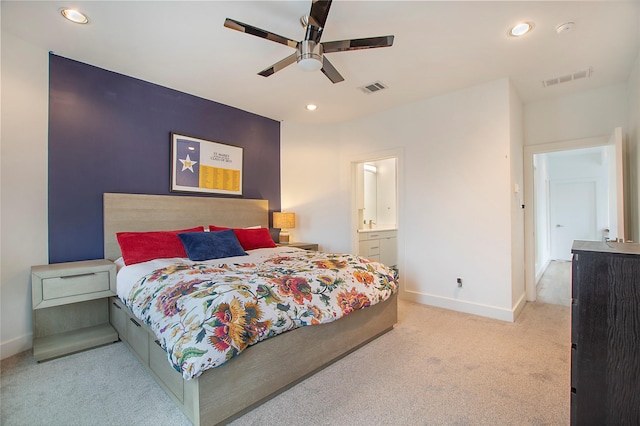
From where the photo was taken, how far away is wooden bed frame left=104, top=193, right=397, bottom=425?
1.59 metres

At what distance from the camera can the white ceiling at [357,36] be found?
213cm

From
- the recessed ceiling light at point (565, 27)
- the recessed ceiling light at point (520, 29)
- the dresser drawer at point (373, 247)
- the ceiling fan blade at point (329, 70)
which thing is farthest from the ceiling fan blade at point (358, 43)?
the dresser drawer at point (373, 247)

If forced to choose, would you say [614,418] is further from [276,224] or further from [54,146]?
[54,146]

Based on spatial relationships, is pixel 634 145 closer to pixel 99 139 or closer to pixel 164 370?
pixel 164 370

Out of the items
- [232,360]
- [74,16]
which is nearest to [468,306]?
[232,360]

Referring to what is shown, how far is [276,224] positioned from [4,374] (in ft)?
9.70

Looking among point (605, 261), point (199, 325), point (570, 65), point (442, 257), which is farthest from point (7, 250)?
point (570, 65)

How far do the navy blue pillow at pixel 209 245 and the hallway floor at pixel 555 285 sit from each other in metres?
4.09

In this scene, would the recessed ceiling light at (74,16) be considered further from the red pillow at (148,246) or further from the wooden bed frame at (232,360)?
the red pillow at (148,246)

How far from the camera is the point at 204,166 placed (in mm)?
3754

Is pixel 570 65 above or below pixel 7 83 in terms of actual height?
above

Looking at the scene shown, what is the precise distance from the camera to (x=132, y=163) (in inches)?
127

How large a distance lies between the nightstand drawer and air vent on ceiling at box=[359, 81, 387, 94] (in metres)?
3.28

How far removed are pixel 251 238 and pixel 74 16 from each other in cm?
249
